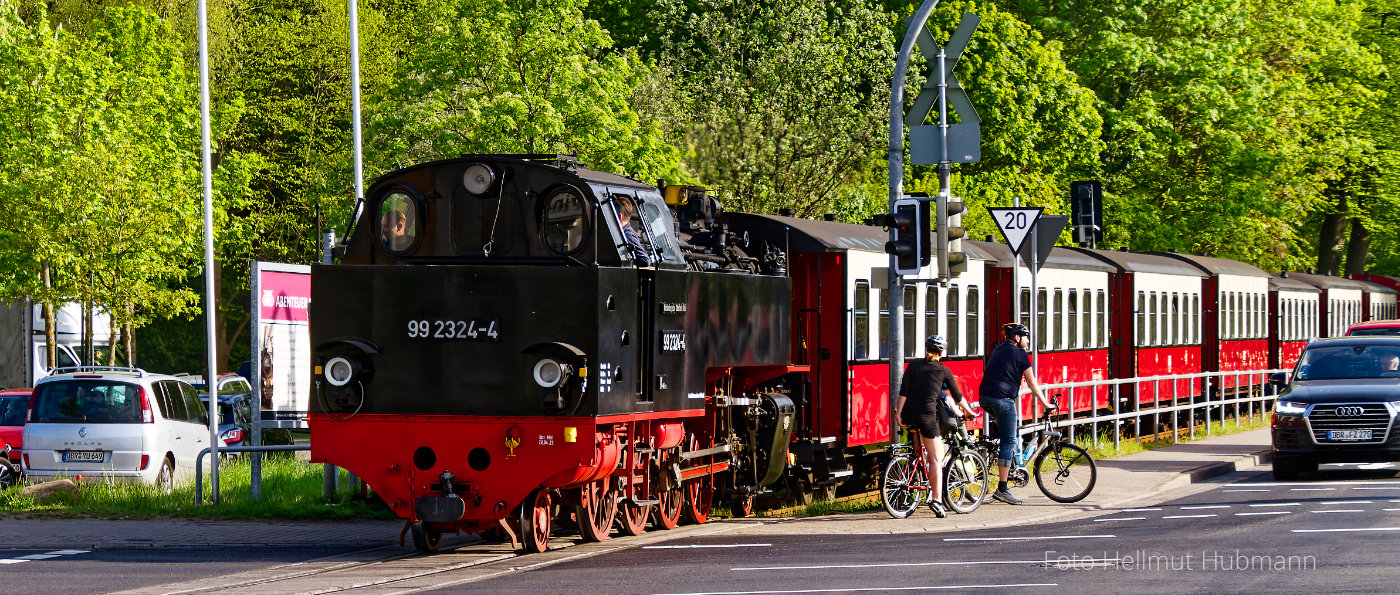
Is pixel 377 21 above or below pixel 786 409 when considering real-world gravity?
above

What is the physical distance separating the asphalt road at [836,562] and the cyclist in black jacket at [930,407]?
49 cm

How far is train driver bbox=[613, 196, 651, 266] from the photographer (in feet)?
45.5

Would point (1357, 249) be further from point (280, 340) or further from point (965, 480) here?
point (280, 340)

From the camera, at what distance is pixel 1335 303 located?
45.8 meters

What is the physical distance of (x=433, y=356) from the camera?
13297 millimetres

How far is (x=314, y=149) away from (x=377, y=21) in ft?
12.4

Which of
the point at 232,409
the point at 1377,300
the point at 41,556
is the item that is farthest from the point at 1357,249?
the point at 41,556

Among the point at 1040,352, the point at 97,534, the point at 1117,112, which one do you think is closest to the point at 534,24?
the point at 1040,352

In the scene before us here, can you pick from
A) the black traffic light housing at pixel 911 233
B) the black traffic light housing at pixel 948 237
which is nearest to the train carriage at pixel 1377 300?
the black traffic light housing at pixel 948 237

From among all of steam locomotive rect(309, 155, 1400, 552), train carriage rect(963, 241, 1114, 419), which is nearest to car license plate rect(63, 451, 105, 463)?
steam locomotive rect(309, 155, 1400, 552)

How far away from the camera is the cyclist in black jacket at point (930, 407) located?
52.9ft

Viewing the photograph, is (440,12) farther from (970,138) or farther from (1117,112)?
(970,138)

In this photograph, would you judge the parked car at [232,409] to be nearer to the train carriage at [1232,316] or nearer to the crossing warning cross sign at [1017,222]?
the crossing warning cross sign at [1017,222]

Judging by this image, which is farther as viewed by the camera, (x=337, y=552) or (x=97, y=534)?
(x=97, y=534)
